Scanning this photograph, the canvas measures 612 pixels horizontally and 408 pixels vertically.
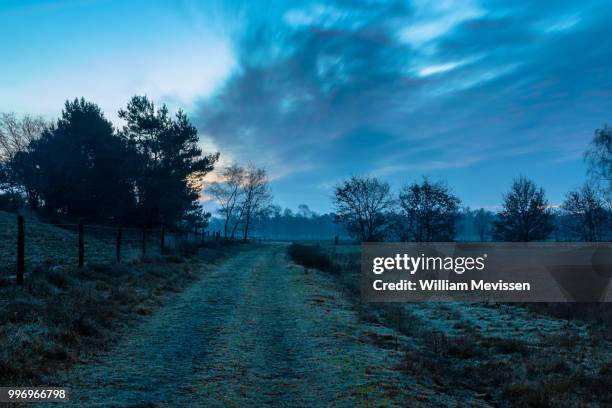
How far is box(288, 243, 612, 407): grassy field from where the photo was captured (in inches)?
276

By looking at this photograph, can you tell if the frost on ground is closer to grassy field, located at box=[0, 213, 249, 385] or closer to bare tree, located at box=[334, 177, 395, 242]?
grassy field, located at box=[0, 213, 249, 385]

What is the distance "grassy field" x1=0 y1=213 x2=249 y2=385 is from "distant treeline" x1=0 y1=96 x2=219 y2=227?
1855cm

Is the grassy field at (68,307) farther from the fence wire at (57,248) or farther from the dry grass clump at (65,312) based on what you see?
the fence wire at (57,248)

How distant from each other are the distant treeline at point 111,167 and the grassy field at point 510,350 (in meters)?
28.1

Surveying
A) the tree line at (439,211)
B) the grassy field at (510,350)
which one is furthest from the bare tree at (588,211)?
the grassy field at (510,350)

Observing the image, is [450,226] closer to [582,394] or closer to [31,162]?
[582,394]

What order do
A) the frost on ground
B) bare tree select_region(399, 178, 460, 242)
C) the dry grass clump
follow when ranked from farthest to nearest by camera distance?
bare tree select_region(399, 178, 460, 242), the dry grass clump, the frost on ground

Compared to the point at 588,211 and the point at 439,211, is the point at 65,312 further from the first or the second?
the point at 588,211

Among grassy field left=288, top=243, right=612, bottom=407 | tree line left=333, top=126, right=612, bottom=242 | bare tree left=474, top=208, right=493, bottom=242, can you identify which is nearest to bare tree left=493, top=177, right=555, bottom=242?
tree line left=333, top=126, right=612, bottom=242

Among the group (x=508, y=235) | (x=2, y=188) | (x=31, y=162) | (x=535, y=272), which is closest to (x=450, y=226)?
(x=535, y=272)

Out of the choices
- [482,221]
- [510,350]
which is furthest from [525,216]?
[482,221]

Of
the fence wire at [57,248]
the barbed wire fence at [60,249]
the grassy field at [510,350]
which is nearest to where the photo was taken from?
the grassy field at [510,350]

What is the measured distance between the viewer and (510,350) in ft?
32.3

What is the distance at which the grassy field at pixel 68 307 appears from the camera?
666 cm
